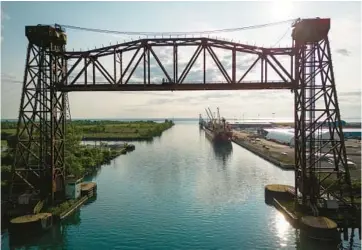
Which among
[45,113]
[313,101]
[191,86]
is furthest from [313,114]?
[45,113]

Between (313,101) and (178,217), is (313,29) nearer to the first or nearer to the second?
(313,101)

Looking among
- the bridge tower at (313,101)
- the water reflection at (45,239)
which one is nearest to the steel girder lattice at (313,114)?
the bridge tower at (313,101)

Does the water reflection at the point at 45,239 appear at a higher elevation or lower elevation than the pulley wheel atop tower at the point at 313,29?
lower

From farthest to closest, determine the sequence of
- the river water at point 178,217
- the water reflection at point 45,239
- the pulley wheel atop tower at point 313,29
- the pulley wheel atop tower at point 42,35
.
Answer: the pulley wheel atop tower at point 42,35 → the pulley wheel atop tower at point 313,29 → the river water at point 178,217 → the water reflection at point 45,239

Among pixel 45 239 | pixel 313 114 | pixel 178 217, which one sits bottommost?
pixel 45 239

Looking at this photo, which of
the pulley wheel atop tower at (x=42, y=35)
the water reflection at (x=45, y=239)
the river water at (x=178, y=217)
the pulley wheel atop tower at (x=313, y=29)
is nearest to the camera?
the water reflection at (x=45, y=239)

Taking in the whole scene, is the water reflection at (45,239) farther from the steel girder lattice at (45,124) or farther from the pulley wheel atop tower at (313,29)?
the pulley wheel atop tower at (313,29)

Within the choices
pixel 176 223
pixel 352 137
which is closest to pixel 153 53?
pixel 176 223

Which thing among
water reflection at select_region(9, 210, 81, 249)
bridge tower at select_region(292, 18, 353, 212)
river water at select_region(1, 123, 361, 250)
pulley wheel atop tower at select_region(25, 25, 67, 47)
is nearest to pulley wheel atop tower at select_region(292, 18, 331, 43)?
bridge tower at select_region(292, 18, 353, 212)

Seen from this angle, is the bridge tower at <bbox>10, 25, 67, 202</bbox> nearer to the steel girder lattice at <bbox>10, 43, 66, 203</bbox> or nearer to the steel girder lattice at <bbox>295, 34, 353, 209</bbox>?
the steel girder lattice at <bbox>10, 43, 66, 203</bbox>
